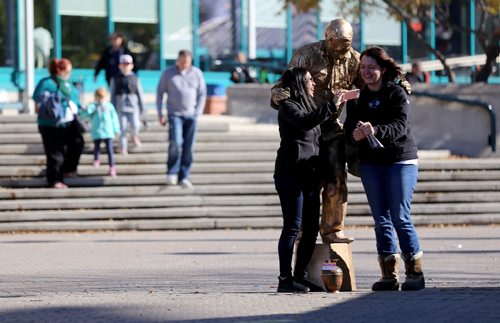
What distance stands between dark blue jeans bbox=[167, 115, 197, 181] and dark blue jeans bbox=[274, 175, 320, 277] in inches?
321

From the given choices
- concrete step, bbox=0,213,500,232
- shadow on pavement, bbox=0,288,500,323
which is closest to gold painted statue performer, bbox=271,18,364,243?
shadow on pavement, bbox=0,288,500,323

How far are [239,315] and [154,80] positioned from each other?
70.5 feet

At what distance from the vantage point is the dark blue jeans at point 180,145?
1795 centimetres

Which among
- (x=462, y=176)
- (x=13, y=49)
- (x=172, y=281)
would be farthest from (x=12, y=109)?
(x=172, y=281)

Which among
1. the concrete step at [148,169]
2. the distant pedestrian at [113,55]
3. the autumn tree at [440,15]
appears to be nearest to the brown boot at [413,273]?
the concrete step at [148,169]

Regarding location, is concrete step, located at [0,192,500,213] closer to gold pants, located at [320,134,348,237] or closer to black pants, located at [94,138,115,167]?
black pants, located at [94,138,115,167]

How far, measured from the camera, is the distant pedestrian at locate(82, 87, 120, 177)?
18438mm

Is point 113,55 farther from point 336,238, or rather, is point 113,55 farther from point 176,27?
point 336,238

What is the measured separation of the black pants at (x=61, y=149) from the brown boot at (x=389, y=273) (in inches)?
353

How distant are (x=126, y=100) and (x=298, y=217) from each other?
392 inches

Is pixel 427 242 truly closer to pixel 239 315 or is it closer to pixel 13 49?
pixel 239 315

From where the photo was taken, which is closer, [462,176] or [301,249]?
[301,249]

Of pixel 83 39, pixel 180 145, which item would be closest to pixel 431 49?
pixel 180 145

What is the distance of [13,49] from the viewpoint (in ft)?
90.6
